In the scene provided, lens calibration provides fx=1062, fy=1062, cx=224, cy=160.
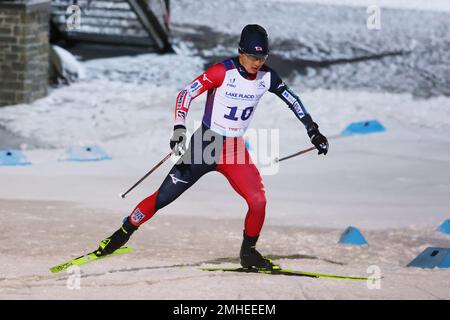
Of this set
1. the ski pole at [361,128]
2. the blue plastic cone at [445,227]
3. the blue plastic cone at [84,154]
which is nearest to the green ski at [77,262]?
the blue plastic cone at [445,227]

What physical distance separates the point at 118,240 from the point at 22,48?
25.3 ft

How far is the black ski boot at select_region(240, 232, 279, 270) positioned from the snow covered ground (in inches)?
10.0

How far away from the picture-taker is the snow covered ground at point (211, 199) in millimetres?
6969

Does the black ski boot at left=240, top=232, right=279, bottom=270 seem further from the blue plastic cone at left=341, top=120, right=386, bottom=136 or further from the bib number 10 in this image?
the blue plastic cone at left=341, top=120, right=386, bottom=136

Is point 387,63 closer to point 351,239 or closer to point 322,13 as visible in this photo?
point 322,13

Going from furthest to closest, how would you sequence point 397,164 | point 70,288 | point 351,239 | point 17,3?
point 17,3 < point 397,164 < point 351,239 < point 70,288

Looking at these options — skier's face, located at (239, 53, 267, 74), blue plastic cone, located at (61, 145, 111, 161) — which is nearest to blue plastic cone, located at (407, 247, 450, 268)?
skier's face, located at (239, 53, 267, 74)

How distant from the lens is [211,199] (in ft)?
34.1

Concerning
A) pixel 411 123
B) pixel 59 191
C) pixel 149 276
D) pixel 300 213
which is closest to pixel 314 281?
pixel 149 276

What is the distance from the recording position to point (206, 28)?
21828mm

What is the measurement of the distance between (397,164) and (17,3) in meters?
5.62

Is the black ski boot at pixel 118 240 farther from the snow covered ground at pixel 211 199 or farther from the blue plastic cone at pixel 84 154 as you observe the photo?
the blue plastic cone at pixel 84 154

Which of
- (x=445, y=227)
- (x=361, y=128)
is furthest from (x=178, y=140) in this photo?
(x=361, y=128)

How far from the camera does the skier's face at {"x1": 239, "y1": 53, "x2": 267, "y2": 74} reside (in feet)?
22.5
